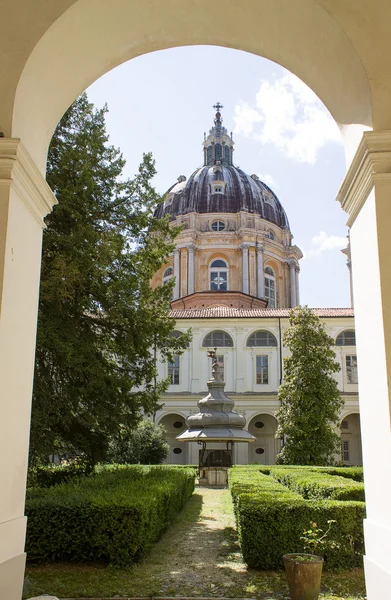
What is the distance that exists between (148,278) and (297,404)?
50.2 ft

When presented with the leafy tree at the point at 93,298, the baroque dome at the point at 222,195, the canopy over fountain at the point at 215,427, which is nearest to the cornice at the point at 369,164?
the leafy tree at the point at 93,298

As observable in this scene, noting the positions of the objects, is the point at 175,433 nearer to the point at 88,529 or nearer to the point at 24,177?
the point at 88,529

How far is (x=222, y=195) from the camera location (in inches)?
2052

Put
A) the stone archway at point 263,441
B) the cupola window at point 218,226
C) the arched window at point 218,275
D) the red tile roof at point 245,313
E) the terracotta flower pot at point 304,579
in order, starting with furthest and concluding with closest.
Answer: the cupola window at point 218,226 < the arched window at point 218,275 < the red tile roof at point 245,313 < the stone archway at point 263,441 < the terracotta flower pot at point 304,579

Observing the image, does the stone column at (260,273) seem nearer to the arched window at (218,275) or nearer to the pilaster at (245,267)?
the pilaster at (245,267)

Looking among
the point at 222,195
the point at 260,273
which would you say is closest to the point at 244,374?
the point at 260,273

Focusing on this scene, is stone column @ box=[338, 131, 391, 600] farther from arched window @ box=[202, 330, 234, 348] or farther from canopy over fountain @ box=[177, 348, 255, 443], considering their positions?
arched window @ box=[202, 330, 234, 348]

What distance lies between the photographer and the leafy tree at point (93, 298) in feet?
39.4

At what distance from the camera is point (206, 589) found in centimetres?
703

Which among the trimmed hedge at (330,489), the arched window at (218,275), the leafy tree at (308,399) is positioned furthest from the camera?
the arched window at (218,275)

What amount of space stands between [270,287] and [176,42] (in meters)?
46.1

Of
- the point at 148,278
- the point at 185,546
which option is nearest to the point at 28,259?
the point at 185,546

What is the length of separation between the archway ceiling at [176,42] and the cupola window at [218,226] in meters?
45.2

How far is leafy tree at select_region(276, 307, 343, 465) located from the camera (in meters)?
26.7
